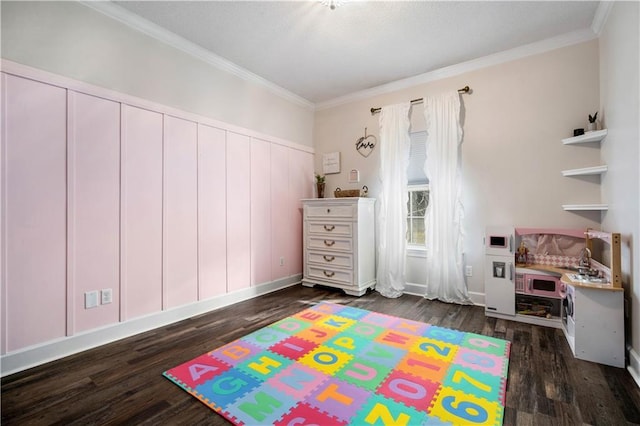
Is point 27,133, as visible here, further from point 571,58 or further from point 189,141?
point 571,58

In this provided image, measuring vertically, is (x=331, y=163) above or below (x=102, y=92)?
below

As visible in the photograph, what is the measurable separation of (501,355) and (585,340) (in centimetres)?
58

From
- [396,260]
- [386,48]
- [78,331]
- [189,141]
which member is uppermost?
[386,48]

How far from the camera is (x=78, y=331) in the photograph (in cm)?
222

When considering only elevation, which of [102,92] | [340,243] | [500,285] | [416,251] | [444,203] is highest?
[102,92]

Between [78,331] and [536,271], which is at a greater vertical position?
[536,271]

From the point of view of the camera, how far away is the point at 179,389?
1719mm

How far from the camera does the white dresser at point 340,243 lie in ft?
11.9

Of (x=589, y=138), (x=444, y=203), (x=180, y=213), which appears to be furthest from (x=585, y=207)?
(x=180, y=213)

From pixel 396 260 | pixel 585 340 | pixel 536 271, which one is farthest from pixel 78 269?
pixel 536 271

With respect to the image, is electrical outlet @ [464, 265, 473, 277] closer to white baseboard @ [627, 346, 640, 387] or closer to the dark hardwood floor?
the dark hardwood floor

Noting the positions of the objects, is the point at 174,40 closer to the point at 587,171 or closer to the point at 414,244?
the point at 414,244

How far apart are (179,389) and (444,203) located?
9.98 feet

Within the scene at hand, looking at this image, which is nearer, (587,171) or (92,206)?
(92,206)
